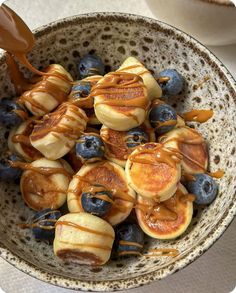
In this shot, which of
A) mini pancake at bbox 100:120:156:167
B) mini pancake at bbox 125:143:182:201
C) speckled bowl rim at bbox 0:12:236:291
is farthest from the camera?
mini pancake at bbox 100:120:156:167

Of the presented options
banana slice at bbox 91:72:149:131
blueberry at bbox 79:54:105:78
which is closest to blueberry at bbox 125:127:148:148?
banana slice at bbox 91:72:149:131

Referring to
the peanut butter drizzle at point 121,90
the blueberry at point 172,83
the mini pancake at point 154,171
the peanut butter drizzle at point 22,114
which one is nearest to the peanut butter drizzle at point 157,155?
the mini pancake at point 154,171

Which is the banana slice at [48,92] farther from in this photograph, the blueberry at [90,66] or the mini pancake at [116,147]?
the mini pancake at [116,147]

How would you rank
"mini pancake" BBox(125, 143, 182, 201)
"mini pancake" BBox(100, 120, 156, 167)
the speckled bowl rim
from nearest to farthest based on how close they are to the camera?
the speckled bowl rim, "mini pancake" BBox(125, 143, 182, 201), "mini pancake" BBox(100, 120, 156, 167)

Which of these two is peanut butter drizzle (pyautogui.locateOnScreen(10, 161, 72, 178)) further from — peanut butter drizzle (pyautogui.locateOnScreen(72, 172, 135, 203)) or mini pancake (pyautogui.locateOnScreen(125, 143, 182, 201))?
mini pancake (pyautogui.locateOnScreen(125, 143, 182, 201))

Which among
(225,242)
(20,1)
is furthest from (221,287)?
(20,1)

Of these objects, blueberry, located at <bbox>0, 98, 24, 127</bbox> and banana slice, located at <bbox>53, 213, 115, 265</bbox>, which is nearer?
banana slice, located at <bbox>53, 213, 115, 265</bbox>
